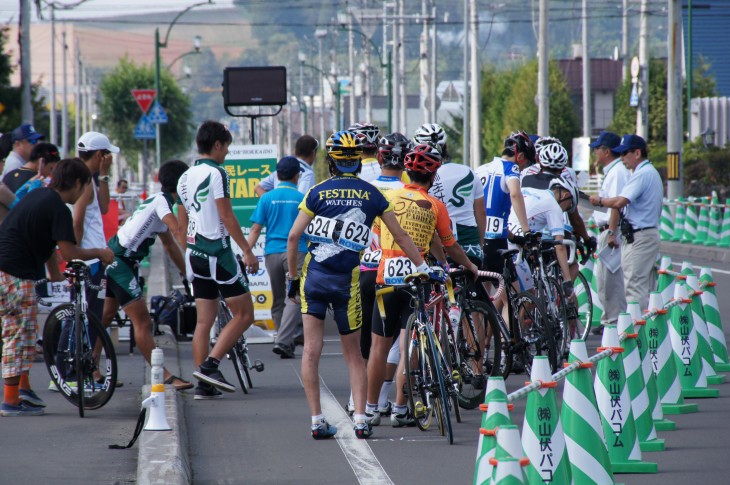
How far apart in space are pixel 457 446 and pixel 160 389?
6.32ft

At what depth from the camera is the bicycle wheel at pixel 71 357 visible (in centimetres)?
977

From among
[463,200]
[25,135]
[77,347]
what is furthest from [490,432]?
[25,135]

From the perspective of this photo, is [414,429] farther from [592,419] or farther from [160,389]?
[592,419]

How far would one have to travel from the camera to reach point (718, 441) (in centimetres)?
867

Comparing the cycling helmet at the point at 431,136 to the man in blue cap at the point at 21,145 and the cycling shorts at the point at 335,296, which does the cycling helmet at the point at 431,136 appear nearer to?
the cycling shorts at the point at 335,296

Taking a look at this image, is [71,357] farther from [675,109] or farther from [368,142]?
[675,109]

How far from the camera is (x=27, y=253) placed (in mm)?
9570

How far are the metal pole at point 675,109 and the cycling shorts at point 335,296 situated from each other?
21990mm

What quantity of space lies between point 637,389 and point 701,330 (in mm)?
2971

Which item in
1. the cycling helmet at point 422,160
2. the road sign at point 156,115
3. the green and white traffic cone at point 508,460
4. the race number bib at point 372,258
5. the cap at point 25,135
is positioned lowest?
the green and white traffic cone at point 508,460

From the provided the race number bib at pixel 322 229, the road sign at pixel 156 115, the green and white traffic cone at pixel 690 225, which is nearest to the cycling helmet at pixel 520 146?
the race number bib at pixel 322 229

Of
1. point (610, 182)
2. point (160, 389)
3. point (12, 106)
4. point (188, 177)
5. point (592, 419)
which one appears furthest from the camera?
point (12, 106)

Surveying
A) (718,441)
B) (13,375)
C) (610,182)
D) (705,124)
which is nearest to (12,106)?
(705,124)

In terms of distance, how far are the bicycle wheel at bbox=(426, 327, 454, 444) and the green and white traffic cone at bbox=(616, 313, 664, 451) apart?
116cm
